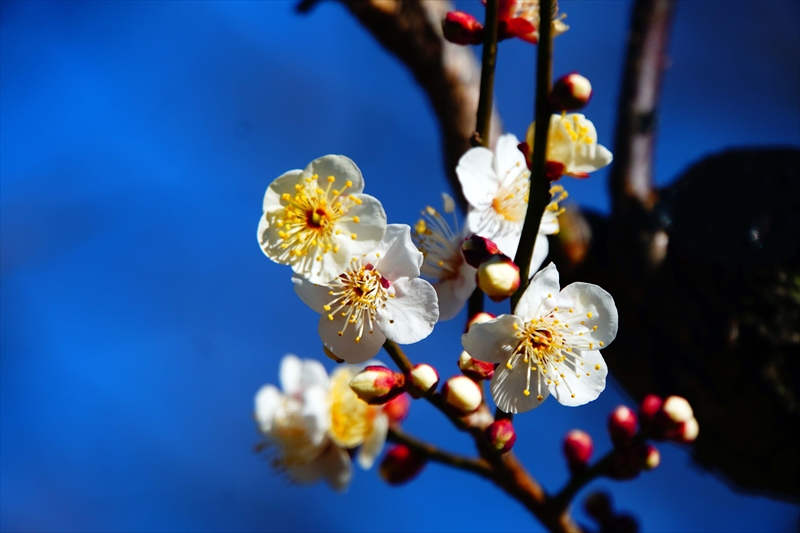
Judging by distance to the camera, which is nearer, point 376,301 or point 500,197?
point 376,301

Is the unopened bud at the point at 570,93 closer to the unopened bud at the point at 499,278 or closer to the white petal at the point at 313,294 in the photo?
the unopened bud at the point at 499,278

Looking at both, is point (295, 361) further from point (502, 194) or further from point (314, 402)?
point (502, 194)

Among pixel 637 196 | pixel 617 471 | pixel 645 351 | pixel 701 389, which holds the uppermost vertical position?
pixel 637 196

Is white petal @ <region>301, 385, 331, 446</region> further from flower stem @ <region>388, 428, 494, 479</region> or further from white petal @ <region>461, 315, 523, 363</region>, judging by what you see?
white petal @ <region>461, 315, 523, 363</region>

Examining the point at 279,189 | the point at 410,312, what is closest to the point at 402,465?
the point at 410,312

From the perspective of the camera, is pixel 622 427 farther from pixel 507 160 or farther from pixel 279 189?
pixel 279 189

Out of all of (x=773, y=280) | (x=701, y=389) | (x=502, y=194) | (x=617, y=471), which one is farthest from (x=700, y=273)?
(x=502, y=194)
